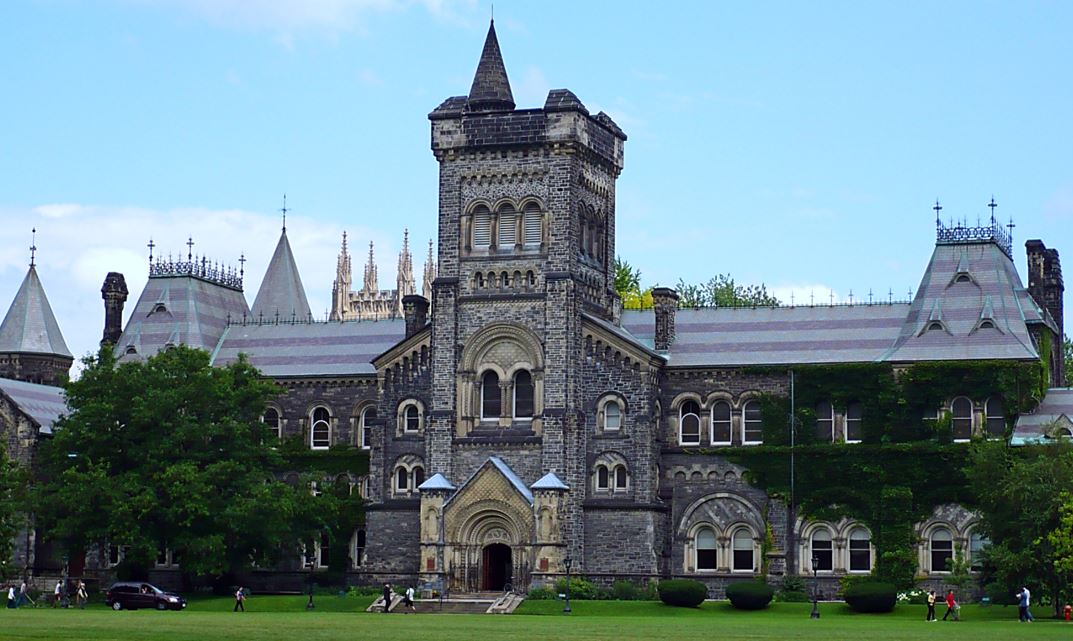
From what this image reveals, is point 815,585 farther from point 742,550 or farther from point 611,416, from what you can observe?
point 611,416

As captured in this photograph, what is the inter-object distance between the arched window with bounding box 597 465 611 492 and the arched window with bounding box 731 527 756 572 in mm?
5729

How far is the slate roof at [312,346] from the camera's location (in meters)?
94.9

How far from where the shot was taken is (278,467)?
93.6 m

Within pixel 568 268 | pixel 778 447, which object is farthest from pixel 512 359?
pixel 778 447

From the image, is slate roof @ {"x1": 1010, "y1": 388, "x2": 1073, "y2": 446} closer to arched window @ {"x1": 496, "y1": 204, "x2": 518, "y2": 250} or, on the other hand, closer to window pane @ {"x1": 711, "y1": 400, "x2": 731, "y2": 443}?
window pane @ {"x1": 711, "y1": 400, "x2": 731, "y2": 443}

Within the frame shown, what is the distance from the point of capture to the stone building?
85000 mm

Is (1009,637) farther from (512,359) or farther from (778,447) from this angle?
(512,359)

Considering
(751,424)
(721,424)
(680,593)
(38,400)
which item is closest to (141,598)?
(38,400)

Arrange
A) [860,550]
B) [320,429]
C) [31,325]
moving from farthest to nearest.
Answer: [31,325], [320,429], [860,550]

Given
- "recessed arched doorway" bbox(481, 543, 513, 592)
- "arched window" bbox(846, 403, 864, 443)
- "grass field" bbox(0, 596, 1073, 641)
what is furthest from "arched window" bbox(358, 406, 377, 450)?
"arched window" bbox(846, 403, 864, 443)

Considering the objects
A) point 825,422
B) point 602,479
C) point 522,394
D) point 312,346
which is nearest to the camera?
point 825,422

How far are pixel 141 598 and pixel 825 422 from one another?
94.8ft

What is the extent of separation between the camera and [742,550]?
8612 cm

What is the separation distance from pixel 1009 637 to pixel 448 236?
127ft
